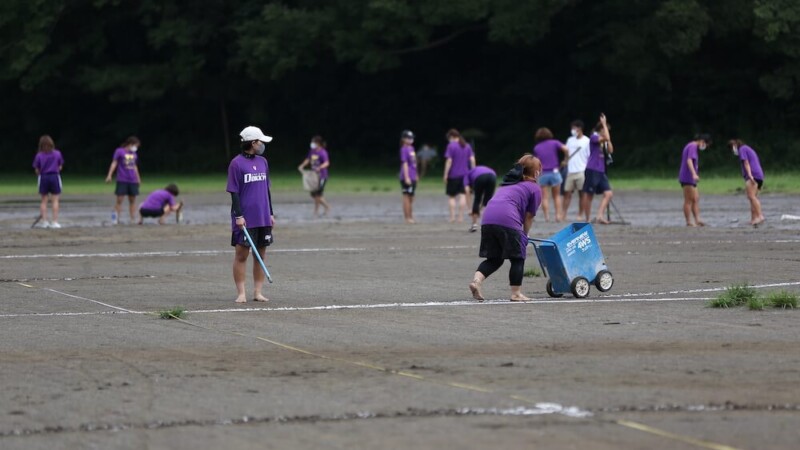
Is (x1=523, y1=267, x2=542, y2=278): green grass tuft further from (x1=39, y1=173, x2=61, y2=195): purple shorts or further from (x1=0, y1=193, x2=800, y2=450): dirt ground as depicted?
(x1=39, y1=173, x2=61, y2=195): purple shorts

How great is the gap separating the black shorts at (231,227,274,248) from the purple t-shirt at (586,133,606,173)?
1315 centimetres

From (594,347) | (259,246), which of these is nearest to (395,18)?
(259,246)

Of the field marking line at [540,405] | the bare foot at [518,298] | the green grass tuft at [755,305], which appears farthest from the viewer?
the bare foot at [518,298]

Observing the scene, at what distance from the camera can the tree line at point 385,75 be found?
53781 mm

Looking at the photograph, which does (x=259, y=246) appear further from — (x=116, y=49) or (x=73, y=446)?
(x=116, y=49)

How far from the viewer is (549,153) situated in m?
28.5

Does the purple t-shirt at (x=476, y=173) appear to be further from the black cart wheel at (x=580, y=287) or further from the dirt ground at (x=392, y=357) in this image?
the black cart wheel at (x=580, y=287)

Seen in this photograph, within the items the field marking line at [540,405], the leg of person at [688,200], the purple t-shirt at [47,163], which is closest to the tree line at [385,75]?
the leg of person at [688,200]

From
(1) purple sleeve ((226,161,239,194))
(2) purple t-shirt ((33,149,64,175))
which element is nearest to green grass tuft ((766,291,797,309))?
(1) purple sleeve ((226,161,239,194))

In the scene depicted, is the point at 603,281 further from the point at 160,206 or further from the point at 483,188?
the point at 160,206

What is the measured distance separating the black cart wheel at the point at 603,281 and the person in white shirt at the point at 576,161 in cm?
1411

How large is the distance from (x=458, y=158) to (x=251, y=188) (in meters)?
14.0

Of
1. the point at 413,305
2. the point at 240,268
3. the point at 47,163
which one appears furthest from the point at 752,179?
the point at 47,163

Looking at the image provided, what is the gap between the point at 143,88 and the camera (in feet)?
212
